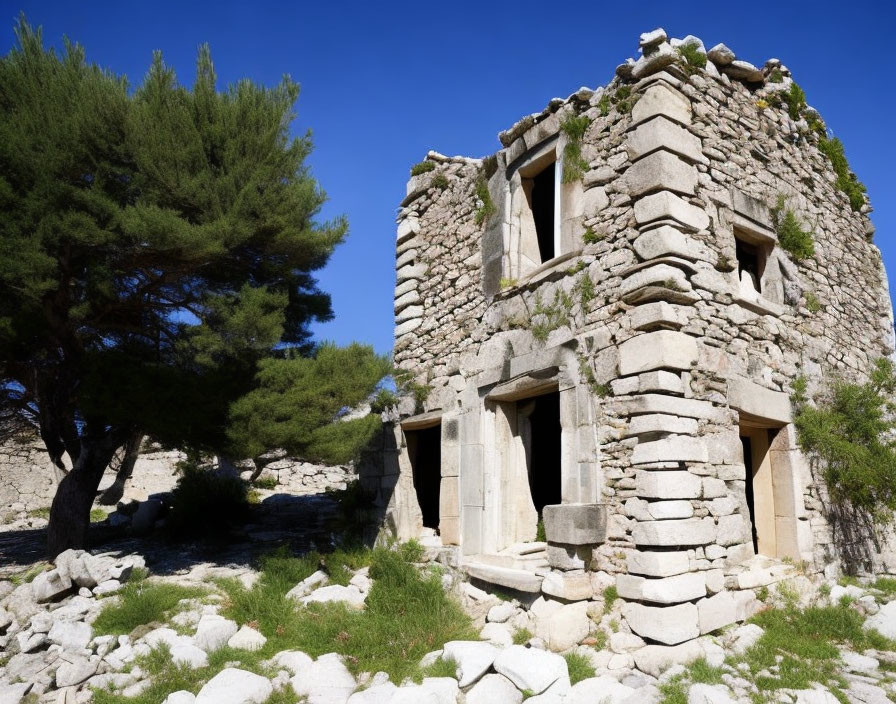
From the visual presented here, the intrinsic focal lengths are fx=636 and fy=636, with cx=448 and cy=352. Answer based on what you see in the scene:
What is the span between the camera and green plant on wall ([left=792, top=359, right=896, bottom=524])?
645 centimetres

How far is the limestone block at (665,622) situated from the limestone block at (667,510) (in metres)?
0.68

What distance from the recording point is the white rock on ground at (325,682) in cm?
486

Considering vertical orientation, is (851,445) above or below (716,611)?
above

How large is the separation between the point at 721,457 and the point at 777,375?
1534 millimetres

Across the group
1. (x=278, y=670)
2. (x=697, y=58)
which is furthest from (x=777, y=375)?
(x=278, y=670)

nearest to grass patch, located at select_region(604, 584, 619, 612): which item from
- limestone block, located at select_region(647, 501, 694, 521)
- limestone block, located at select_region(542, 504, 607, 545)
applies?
limestone block, located at select_region(542, 504, 607, 545)

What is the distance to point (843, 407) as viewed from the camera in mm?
6961

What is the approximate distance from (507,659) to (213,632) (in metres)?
2.68

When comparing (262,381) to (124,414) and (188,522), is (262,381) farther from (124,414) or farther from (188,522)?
(188,522)

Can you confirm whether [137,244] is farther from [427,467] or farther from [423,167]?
[427,467]

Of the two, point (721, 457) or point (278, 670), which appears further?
point (721, 457)

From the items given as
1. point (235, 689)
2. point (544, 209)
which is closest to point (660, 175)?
point (544, 209)

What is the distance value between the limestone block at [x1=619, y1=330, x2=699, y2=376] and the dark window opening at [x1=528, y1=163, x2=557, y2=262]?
2.66 meters

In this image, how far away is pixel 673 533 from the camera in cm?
507
